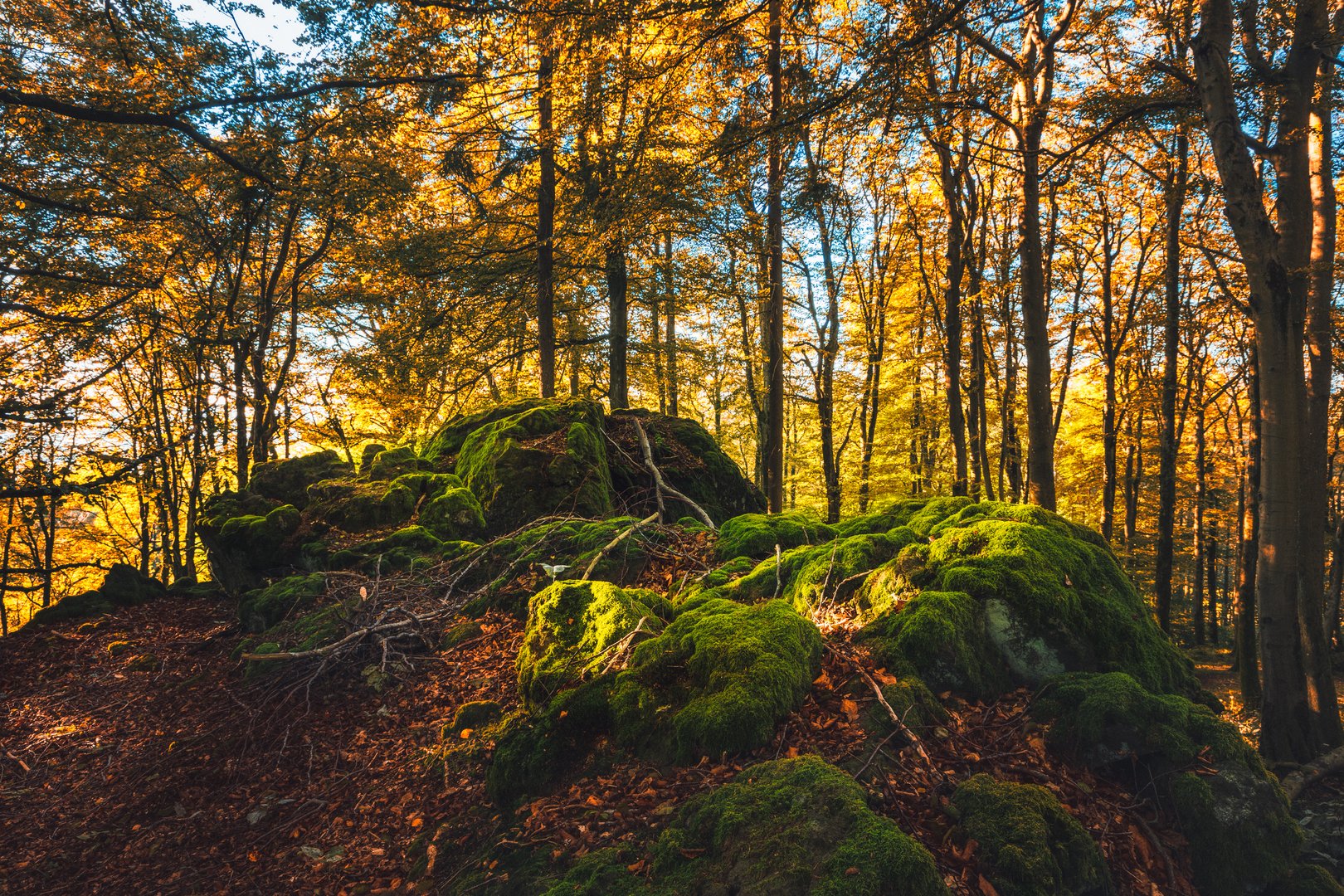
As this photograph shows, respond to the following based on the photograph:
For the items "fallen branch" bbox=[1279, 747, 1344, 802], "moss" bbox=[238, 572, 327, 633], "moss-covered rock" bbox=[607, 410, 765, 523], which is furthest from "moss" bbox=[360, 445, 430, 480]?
"fallen branch" bbox=[1279, 747, 1344, 802]

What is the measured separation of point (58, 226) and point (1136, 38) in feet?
55.8

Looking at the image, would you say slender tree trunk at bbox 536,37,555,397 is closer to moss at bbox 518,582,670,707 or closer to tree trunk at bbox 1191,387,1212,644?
moss at bbox 518,582,670,707

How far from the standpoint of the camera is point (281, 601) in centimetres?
657

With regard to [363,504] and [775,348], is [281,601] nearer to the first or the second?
[363,504]

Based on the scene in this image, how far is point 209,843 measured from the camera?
4.01m

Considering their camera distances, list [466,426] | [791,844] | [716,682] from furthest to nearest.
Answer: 1. [466,426]
2. [716,682]
3. [791,844]

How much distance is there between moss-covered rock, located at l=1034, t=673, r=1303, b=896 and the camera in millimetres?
2652

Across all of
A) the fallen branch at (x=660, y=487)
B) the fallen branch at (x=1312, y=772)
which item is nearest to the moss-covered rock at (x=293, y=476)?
the fallen branch at (x=660, y=487)

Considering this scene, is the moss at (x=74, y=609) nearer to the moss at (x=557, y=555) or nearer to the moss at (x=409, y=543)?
the moss at (x=409, y=543)

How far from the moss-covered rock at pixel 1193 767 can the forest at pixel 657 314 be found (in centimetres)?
4

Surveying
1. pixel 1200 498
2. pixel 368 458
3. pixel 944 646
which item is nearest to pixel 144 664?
pixel 368 458

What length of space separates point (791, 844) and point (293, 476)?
9.43 meters

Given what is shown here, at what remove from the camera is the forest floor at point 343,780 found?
2789mm

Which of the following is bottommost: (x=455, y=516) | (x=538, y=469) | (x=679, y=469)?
(x=455, y=516)
